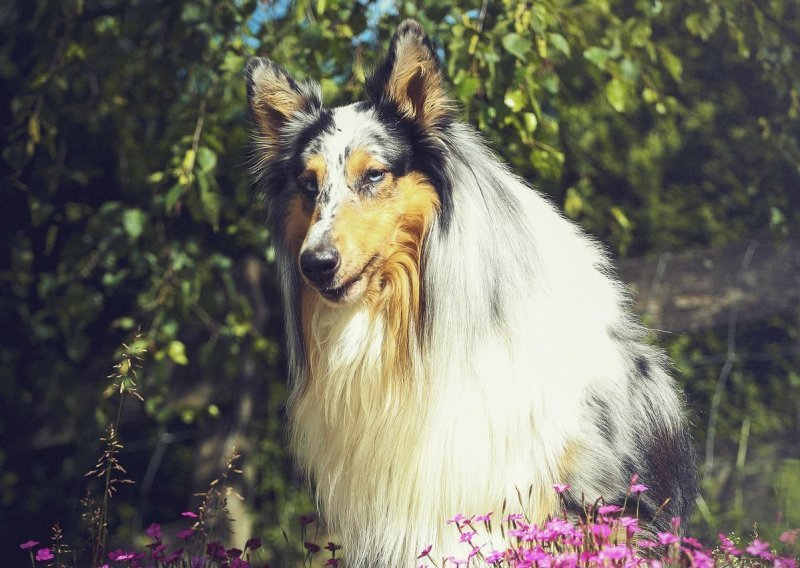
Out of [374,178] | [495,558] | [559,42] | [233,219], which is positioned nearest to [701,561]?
[495,558]

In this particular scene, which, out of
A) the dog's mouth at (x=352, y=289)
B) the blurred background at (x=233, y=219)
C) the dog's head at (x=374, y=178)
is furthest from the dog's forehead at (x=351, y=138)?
the blurred background at (x=233, y=219)

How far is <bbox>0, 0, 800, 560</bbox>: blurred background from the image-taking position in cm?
430

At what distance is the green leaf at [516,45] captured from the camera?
12.5ft

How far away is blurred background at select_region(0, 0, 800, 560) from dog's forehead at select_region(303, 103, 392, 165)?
74 centimetres

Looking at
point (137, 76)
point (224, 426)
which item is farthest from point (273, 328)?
point (137, 76)

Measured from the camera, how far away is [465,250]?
10.0ft

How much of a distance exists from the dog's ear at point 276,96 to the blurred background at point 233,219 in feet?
2.37

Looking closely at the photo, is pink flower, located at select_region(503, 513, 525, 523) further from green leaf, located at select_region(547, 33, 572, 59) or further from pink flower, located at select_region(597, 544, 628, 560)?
green leaf, located at select_region(547, 33, 572, 59)

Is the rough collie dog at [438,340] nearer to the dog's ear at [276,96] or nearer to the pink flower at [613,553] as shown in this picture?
the dog's ear at [276,96]

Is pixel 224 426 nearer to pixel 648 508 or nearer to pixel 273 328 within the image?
pixel 273 328

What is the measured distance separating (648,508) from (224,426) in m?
2.84

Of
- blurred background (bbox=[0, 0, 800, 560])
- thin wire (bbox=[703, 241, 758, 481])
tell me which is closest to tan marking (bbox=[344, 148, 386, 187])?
blurred background (bbox=[0, 0, 800, 560])

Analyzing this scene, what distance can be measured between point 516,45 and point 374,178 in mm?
1111

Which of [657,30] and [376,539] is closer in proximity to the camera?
[376,539]
